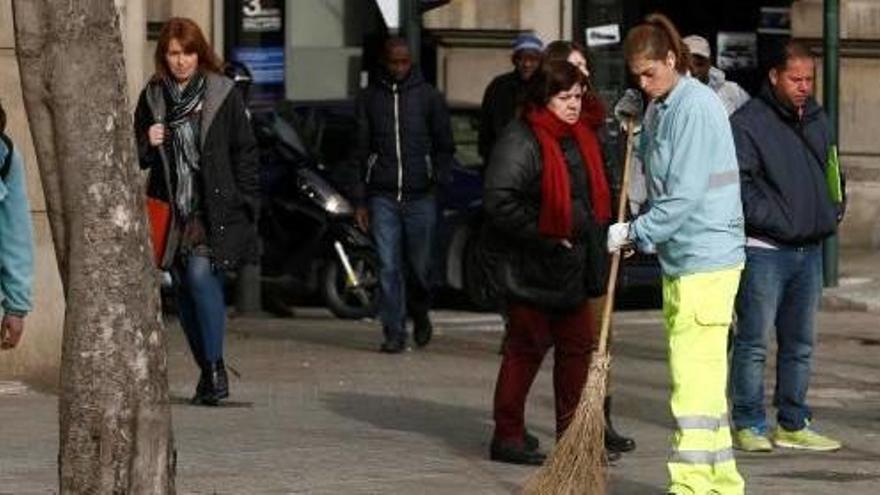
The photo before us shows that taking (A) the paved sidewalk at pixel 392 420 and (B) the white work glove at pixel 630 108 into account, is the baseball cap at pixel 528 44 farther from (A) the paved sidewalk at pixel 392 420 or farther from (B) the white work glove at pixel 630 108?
(B) the white work glove at pixel 630 108

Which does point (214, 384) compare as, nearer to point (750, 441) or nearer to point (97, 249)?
point (750, 441)

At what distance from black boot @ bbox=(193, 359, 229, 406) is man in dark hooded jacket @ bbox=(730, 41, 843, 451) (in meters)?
2.57

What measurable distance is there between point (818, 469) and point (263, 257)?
807cm

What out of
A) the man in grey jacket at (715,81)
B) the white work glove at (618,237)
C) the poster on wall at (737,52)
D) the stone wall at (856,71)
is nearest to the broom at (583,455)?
the white work glove at (618,237)

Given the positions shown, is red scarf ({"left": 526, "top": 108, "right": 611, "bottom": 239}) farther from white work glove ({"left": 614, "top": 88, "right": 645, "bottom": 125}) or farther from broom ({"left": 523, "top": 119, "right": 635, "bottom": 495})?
broom ({"left": 523, "top": 119, "right": 635, "bottom": 495})

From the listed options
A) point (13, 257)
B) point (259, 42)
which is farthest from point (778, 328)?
point (259, 42)

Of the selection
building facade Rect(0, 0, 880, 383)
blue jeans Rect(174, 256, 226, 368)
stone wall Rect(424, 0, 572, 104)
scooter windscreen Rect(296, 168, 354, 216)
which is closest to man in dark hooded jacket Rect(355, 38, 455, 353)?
scooter windscreen Rect(296, 168, 354, 216)

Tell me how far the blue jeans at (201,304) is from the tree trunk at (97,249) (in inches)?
157

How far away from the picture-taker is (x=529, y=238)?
35.1 feet

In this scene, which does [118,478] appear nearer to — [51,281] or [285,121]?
[51,281]

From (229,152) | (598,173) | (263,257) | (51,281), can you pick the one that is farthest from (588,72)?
(263,257)

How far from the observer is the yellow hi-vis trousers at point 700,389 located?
31.3ft

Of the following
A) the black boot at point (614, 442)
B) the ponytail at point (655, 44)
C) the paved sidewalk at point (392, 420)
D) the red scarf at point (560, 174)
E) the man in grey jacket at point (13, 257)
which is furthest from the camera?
the black boot at point (614, 442)

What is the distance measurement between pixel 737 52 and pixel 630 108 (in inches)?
528
